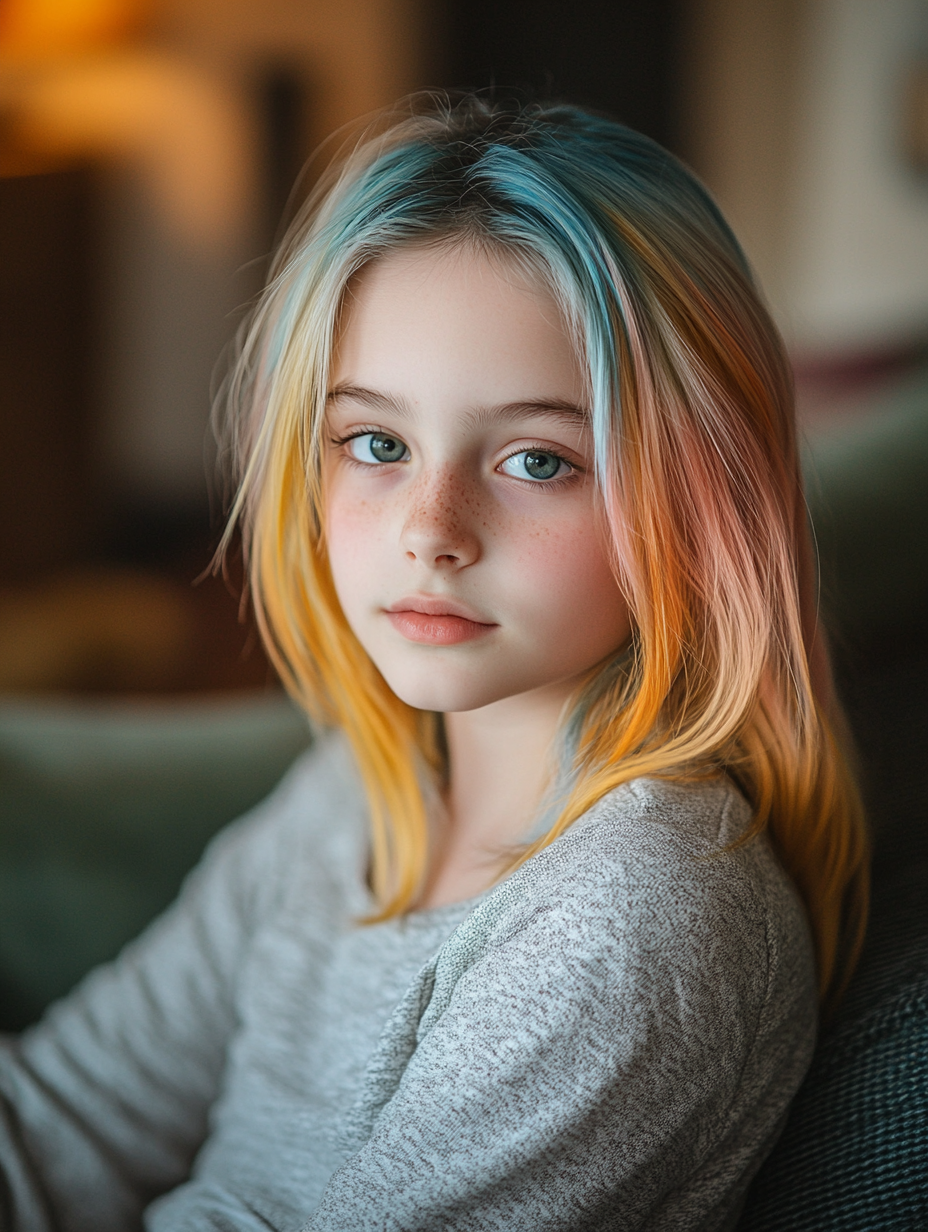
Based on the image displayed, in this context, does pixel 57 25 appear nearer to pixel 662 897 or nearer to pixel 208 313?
pixel 208 313

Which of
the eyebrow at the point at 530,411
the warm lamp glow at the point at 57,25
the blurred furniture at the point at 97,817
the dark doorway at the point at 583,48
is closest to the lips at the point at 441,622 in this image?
the eyebrow at the point at 530,411

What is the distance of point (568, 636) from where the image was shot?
623 millimetres

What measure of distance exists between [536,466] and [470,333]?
82 millimetres

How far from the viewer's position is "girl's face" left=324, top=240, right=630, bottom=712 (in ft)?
1.94

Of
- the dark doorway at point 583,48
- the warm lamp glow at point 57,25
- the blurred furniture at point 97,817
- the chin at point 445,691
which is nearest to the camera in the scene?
the chin at point 445,691

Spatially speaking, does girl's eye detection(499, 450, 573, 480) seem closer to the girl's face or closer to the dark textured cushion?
the girl's face

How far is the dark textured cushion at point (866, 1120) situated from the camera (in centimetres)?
57

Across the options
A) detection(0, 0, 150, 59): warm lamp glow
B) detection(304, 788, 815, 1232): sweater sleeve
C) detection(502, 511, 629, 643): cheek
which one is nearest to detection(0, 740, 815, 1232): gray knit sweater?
detection(304, 788, 815, 1232): sweater sleeve

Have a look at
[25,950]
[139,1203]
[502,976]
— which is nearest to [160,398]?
[25,950]

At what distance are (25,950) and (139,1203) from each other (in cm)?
26

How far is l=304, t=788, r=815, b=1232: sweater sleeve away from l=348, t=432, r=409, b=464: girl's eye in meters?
0.27

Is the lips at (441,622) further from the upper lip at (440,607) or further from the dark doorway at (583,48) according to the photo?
the dark doorway at (583,48)

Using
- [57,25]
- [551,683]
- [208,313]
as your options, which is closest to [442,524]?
[551,683]

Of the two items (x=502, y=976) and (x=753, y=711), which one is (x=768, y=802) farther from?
(x=502, y=976)
